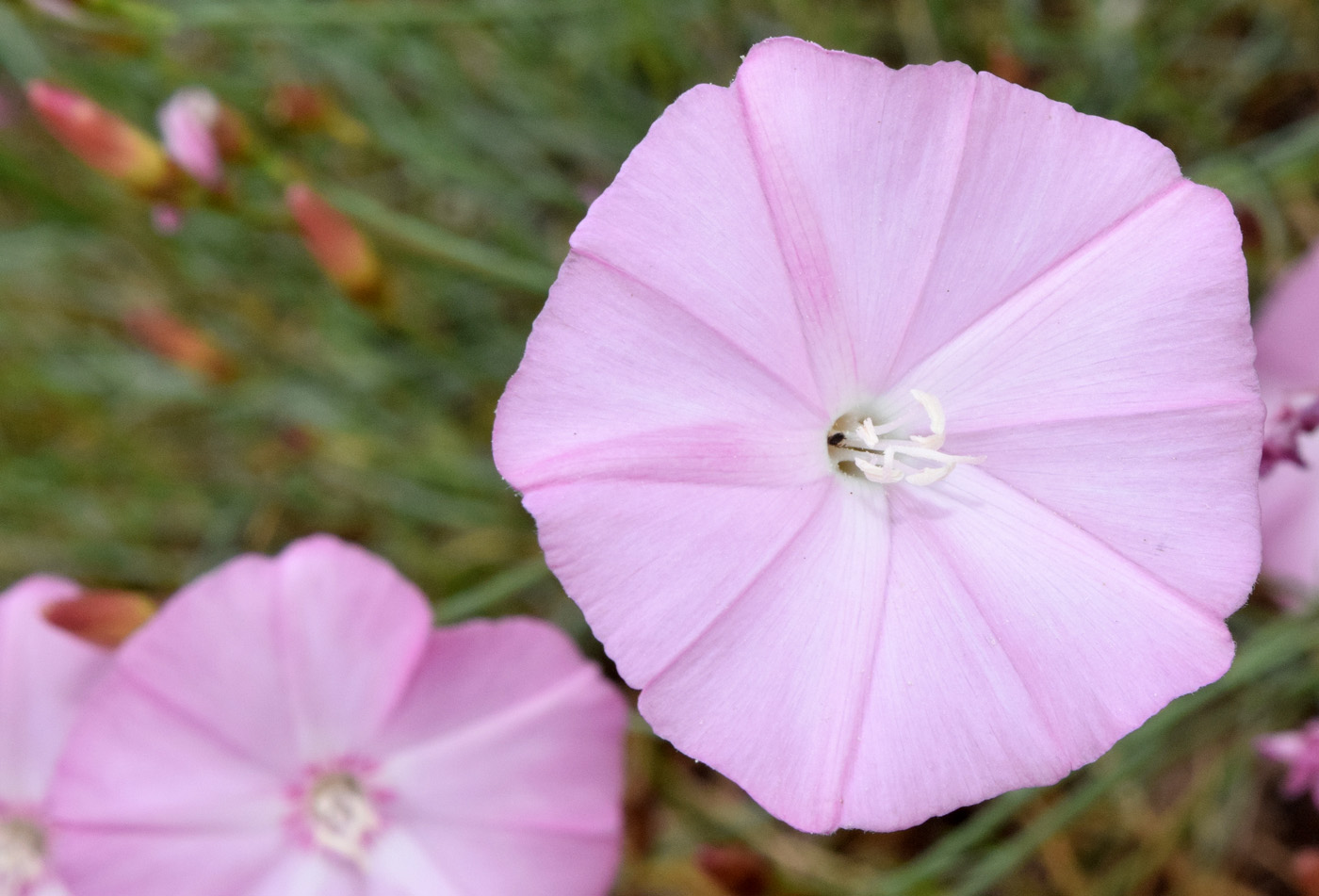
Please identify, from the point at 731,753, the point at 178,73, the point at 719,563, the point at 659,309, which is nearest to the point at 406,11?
the point at 178,73

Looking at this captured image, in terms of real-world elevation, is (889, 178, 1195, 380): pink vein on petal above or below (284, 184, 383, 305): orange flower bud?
above

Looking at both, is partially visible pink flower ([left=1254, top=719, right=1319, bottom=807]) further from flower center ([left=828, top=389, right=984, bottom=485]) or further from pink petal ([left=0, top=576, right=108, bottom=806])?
pink petal ([left=0, top=576, right=108, bottom=806])

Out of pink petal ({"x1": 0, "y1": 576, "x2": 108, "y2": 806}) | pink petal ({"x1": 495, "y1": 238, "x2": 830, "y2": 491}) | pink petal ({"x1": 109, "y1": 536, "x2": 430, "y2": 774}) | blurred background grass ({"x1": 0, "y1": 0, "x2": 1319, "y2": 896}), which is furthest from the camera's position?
blurred background grass ({"x1": 0, "y1": 0, "x2": 1319, "y2": 896})

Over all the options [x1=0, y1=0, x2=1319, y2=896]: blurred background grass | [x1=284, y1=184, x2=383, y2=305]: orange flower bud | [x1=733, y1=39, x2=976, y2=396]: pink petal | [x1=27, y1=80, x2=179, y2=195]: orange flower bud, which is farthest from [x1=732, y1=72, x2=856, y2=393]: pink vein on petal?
[x1=27, y1=80, x2=179, y2=195]: orange flower bud

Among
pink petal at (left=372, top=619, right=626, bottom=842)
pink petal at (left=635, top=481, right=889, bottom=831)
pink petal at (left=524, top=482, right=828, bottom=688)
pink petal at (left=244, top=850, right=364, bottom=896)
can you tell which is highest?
pink petal at (left=524, top=482, right=828, bottom=688)

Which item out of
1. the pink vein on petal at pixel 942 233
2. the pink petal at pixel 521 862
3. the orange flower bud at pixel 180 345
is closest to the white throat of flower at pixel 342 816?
the pink petal at pixel 521 862

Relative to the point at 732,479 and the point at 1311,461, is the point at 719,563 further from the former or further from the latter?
the point at 1311,461

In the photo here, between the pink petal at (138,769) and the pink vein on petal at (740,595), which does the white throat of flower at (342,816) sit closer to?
the pink petal at (138,769)
